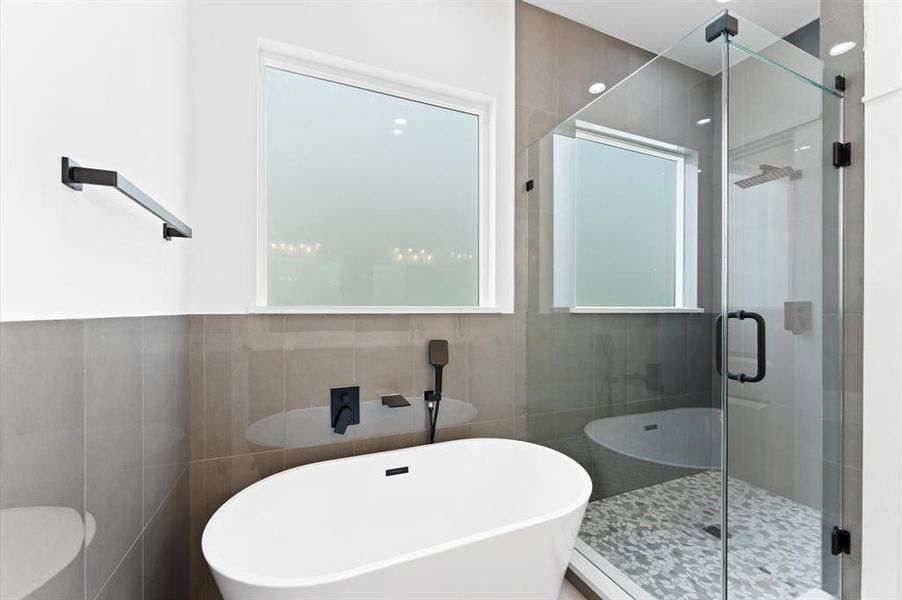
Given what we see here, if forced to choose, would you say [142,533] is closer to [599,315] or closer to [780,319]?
[599,315]

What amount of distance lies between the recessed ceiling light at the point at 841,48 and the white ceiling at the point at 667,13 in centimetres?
89

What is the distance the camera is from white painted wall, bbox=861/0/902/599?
4.50 feet

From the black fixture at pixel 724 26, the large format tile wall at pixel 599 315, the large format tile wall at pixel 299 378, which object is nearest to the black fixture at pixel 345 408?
the large format tile wall at pixel 299 378

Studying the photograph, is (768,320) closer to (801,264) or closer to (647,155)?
(801,264)

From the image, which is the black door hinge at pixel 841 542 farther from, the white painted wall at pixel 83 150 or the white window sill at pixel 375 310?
the white painted wall at pixel 83 150

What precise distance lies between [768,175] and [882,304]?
581mm

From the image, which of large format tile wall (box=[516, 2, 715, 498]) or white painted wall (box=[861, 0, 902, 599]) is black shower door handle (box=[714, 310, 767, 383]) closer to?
large format tile wall (box=[516, 2, 715, 498])

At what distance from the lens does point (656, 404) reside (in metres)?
1.68

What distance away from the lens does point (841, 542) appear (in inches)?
59.7

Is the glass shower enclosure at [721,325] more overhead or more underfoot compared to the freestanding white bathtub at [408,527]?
more overhead

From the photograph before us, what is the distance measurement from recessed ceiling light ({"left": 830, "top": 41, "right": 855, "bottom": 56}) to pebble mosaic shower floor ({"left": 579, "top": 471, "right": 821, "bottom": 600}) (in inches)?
65.1

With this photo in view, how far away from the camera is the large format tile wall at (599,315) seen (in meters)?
1.51

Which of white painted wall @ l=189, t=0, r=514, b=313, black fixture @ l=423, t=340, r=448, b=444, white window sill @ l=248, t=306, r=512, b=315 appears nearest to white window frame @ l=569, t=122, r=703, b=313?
white window sill @ l=248, t=306, r=512, b=315

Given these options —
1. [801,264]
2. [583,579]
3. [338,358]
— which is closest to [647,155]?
[801,264]
